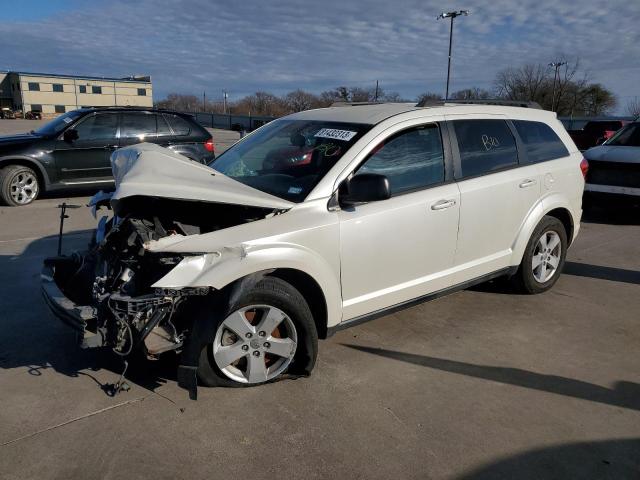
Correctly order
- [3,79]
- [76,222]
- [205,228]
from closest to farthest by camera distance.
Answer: [205,228] → [76,222] → [3,79]

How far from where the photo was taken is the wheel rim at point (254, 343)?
10.8 feet

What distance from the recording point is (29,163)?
30.4 ft

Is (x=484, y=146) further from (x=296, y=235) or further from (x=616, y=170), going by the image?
(x=616, y=170)

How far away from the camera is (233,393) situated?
3.45 m

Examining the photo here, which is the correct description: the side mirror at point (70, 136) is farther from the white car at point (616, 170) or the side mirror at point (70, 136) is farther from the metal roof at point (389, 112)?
the white car at point (616, 170)

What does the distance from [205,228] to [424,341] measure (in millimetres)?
1983

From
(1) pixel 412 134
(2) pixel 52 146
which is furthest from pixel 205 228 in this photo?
(2) pixel 52 146

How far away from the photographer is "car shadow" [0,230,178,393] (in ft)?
12.0

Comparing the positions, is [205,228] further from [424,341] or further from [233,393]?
[424,341]

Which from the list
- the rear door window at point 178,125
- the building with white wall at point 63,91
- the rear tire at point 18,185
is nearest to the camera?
the rear tire at point 18,185

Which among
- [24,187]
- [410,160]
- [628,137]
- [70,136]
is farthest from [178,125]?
[628,137]

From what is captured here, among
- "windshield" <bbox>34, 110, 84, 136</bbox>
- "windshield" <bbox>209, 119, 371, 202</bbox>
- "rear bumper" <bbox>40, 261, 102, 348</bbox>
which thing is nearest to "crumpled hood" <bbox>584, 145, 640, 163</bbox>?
"windshield" <bbox>209, 119, 371, 202</bbox>

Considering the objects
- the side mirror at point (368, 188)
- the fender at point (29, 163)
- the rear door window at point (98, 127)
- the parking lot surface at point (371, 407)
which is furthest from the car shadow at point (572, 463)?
the rear door window at point (98, 127)

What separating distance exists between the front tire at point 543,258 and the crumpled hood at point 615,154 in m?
4.33
